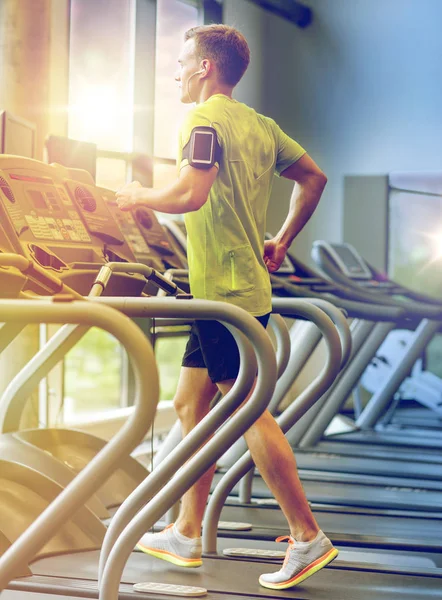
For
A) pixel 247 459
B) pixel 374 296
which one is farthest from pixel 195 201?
pixel 374 296

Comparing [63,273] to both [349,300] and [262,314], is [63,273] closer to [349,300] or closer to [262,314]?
[262,314]

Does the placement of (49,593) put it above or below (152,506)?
below

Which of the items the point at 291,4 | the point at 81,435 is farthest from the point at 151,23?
the point at 81,435

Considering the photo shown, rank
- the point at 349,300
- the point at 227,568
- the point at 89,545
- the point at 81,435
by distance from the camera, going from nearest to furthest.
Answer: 1. the point at 227,568
2. the point at 89,545
3. the point at 81,435
4. the point at 349,300

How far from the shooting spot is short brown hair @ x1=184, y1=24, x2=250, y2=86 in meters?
2.45

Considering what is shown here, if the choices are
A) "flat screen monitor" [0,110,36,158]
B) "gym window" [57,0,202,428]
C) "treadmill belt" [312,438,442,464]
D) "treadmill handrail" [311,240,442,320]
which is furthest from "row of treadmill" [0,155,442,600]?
"gym window" [57,0,202,428]

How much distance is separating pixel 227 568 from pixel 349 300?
8.02 ft

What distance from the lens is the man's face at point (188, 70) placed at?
2.48 metres

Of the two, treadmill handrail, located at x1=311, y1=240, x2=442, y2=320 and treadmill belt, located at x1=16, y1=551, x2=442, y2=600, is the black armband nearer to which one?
treadmill belt, located at x1=16, y1=551, x2=442, y2=600

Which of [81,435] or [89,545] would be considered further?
[81,435]

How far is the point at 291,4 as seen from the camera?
7.57 meters

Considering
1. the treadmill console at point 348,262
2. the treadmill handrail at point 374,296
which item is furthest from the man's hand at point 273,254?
the treadmill console at point 348,262

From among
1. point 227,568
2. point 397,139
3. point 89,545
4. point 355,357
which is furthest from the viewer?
point 397,139

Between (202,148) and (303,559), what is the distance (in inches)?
43.0
